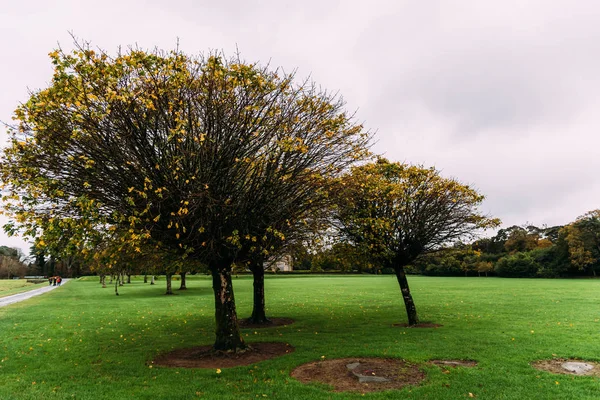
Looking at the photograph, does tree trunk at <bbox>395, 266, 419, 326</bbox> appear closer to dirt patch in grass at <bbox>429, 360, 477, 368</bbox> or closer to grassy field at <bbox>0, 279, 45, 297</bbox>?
dirt patch in grass at <bbox>429, 360, 477, 368</bbox>

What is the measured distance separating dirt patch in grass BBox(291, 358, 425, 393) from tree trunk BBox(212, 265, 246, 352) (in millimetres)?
2591

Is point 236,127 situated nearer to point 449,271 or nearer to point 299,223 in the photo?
point 299,223

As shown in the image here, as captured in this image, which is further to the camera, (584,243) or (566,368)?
(584,243)

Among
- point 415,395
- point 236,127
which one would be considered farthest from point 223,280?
point 415,395

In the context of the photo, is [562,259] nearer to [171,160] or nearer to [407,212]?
[407,212]

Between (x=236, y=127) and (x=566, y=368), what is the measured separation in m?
10.7

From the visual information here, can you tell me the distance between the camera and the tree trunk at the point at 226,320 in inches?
480

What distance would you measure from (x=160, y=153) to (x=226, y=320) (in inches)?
212

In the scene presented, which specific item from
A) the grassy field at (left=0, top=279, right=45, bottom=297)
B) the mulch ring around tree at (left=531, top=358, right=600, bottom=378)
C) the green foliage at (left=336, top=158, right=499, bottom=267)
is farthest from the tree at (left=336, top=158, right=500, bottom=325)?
the grassy field at (left=0, top=279, right=45, bottom=297)

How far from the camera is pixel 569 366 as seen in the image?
10266 mm

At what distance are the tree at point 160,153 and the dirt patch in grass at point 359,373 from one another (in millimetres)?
3145

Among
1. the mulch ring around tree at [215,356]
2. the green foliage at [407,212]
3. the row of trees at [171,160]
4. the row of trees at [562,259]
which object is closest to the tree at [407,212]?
the green foliage at [407,212]

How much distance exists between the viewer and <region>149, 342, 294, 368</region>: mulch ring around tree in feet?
36.6

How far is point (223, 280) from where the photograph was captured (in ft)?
40.8
